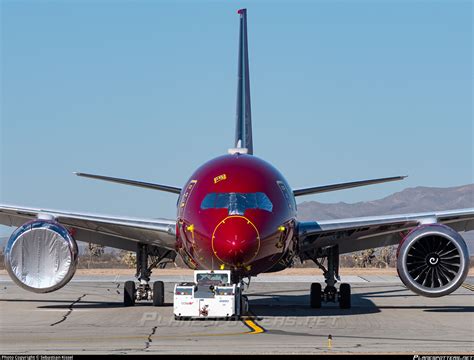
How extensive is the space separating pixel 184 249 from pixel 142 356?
10.6 meters

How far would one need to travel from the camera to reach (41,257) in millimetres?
28922

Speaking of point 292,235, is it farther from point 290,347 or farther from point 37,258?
point 290,347

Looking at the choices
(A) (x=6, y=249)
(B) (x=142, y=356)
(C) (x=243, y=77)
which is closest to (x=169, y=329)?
(B) (x=142, y=356)

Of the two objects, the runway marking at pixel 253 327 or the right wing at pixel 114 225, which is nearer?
the runway marking at pixel 253 327

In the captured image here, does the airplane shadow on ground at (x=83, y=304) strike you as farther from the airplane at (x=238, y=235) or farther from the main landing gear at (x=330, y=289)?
the main landing gear at (x=330, y=289)

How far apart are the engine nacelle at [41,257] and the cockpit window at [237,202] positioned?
477 cm

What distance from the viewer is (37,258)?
28859 millimetres

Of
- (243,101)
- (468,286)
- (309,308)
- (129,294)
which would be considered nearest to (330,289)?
(309,308)

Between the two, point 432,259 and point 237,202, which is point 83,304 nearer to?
point 237,202

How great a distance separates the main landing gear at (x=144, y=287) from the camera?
32000 millimetres

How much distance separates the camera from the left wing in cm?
2944

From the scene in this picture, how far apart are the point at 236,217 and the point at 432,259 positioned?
6.25 meters

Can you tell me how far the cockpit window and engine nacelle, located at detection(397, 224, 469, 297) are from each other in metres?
4.42

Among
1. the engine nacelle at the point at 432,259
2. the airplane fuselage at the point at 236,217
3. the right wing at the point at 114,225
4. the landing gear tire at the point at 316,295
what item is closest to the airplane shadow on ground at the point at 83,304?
the right wing at the point at 114,225
